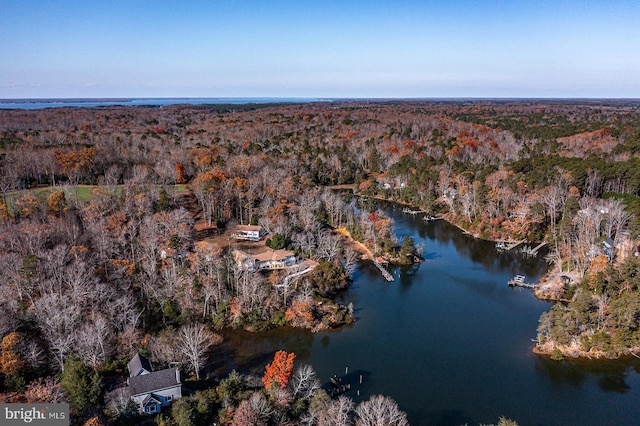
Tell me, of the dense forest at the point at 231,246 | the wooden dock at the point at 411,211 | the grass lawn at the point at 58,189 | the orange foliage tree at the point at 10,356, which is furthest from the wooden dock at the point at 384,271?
the orange foliage tree at the point at 10,356

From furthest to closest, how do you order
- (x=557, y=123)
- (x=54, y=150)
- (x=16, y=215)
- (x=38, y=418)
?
1. (x=557, y=123)
2. (x=54, y=150)
3. (x=16, y=215)
4. (x=38, y=418)

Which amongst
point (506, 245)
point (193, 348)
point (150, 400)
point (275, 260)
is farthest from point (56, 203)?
point (506, 245)

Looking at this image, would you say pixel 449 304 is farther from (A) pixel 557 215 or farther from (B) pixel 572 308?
(A) pixel 557 215

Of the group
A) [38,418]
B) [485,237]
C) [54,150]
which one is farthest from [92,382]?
[54,150]

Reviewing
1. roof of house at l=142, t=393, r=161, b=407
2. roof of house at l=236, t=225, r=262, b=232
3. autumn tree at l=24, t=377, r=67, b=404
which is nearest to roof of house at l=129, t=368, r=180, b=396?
roof of house at l=142, t=393, r=161, b=407

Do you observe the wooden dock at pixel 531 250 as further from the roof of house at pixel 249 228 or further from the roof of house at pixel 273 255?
the roof of house at pixel 249 228

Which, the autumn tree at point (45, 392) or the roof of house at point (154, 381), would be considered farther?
the roof of house at point (154, 381)
